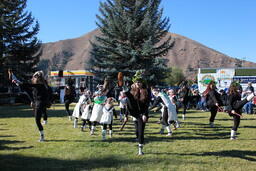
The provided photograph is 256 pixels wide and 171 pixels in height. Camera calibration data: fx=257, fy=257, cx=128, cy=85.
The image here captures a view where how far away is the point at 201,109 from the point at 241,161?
15.3 metres

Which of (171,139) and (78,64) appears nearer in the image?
(171,139)

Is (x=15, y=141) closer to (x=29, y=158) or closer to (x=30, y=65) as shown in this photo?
(x=29, y=158)

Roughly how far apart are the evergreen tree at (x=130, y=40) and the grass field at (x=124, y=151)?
552 inches

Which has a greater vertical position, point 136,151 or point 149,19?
point 149,19

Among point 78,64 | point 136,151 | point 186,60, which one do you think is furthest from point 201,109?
point 78,64

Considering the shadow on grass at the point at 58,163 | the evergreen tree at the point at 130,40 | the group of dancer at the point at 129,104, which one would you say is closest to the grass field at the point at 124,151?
the shadow on grass at the point at 58,163

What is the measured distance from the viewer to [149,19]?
903 inches

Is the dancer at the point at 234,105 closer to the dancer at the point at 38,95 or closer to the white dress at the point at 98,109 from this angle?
the white dress at the point at 98,109

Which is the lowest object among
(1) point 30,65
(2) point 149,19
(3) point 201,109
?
(3) point 201,109

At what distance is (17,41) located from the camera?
3059cm

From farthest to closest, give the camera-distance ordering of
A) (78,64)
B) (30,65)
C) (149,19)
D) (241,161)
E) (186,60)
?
(78,64), (186,60), (30,65), (149,19), (241,161)

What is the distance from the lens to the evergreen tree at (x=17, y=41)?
2947cm

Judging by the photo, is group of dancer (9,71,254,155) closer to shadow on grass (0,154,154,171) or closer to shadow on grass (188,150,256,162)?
shadow on grass (0,154,154,171)

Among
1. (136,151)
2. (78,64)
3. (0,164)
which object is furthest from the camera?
(78,64)
